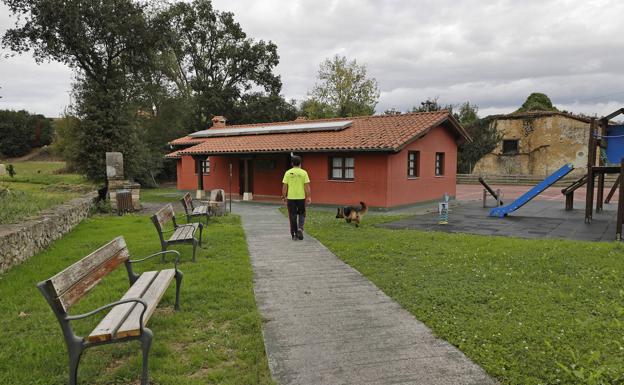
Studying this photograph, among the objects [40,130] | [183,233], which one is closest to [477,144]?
[183,233]

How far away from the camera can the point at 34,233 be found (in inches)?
311

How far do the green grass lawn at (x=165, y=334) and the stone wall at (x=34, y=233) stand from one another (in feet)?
0.73

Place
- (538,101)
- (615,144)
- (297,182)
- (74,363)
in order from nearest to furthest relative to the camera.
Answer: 1. (74,363)
2. (297,182)
3. (615,144)
4. (538,101)

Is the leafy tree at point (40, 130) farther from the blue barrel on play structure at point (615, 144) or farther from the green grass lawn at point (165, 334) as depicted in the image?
the blue barrel on play structure at point (615, 144)

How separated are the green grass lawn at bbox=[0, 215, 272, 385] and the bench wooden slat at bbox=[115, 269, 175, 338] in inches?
16.7

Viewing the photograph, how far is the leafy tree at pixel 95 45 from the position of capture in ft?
63.5

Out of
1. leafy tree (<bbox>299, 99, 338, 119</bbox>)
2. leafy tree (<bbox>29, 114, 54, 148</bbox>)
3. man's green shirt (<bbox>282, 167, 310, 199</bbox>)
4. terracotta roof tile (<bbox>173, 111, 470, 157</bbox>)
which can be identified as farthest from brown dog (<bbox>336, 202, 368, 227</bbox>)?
leafy tree (<bbox>29, 114, 54, 148</bbox>)

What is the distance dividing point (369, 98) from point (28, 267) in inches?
1554

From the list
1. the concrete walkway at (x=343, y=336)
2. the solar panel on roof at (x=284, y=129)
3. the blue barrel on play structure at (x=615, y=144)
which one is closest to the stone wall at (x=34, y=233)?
the concrete walkway at (x=343, y=336)

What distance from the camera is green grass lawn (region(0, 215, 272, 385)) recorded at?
3.49 meters

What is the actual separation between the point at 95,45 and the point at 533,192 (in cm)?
2051

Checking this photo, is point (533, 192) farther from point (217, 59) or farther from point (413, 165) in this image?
point (217, 59)

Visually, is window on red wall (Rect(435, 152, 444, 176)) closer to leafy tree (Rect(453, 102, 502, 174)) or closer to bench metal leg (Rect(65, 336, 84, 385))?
leafy tree (Rect(453, 102, 502, 174))

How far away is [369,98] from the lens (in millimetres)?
43375
